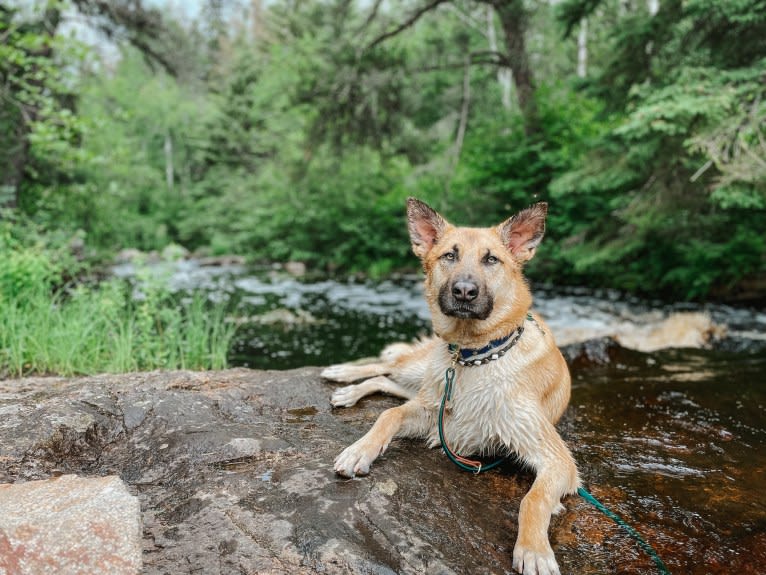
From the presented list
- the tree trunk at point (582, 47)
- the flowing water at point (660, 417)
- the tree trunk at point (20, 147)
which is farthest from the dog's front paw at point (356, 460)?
the tree trunk at point (582, 47)


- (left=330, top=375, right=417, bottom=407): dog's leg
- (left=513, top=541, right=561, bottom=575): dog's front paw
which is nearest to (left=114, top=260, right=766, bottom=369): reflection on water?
(left=330, top=375, right=417, bottom=407): dog's leg

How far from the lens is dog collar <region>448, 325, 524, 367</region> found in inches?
124

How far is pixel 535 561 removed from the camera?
2.18 metres

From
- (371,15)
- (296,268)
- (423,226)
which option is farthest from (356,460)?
(296,268)

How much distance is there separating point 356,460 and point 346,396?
4.27 feet

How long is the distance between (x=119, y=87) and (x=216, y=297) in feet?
123

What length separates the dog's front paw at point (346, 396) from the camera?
397cm

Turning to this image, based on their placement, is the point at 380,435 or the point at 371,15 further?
the point at 371,15

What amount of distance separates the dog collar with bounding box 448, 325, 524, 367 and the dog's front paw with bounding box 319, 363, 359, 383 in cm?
151

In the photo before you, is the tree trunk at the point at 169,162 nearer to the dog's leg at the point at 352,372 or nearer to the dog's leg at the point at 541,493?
the dog's leg at the point at 352,372

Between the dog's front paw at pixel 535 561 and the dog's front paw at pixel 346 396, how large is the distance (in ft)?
6.49

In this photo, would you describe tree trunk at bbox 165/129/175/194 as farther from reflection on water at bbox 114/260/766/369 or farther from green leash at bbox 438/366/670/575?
green leash at bbox 438/366/670/575

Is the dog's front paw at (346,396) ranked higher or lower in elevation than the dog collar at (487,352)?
lower

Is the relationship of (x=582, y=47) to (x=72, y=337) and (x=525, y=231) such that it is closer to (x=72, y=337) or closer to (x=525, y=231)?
(x=525, y=231)
